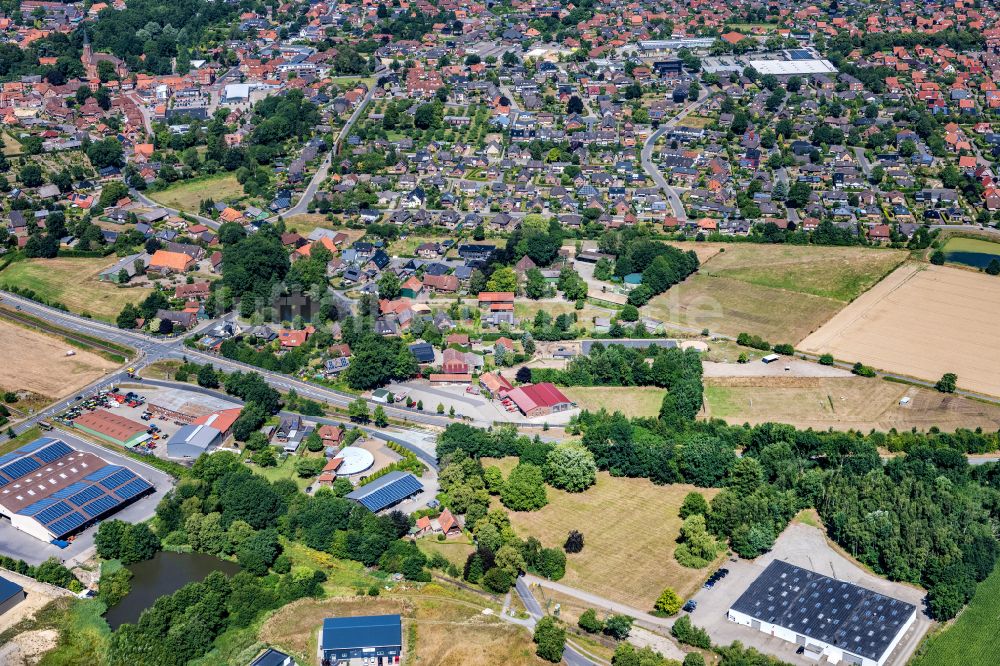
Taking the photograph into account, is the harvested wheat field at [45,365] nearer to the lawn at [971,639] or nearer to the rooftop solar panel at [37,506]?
the rooftop solar panel at [37,506]

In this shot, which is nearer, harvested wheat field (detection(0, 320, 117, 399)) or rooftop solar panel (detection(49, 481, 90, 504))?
rooftop solar panel (detection(49, 481, 90, 504))

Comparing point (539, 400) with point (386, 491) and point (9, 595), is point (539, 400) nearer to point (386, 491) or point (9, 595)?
point (386, 491)

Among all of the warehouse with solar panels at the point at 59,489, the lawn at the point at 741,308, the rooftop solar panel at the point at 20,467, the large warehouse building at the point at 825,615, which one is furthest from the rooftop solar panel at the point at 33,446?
the lawn at the point at 741,308

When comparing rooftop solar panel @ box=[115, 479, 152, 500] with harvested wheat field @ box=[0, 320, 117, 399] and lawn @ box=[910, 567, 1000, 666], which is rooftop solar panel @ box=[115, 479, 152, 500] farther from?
lawn @ box=[910, 567, 1000, 666]

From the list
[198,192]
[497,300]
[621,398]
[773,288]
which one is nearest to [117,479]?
[621,398]

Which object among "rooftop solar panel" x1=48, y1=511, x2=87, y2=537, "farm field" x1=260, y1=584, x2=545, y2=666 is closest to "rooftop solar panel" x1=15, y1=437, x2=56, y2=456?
"rooftop solar panel" x1=48, y1=511, x2=87, y2=537

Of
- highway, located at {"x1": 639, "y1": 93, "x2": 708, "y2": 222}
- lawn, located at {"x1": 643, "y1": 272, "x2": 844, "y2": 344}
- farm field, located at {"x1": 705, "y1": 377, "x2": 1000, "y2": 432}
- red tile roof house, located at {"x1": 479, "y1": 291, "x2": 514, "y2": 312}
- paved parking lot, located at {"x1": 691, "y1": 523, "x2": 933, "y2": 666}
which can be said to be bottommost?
paved parking lot, located at {"x1": 691, "y1": 523, "x2": 933, "y2": 666}

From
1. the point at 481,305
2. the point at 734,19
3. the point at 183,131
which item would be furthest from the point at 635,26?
the point at 481,305
